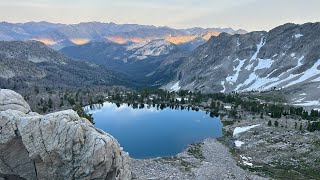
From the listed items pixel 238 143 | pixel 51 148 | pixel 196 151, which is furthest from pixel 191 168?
pixel 51 148

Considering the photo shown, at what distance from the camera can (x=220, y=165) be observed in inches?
3196

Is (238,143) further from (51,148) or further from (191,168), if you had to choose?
Result: (51,148)

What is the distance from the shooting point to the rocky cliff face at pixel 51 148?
144 feet

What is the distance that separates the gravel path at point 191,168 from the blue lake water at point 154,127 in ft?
50.1

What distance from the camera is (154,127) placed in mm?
144125

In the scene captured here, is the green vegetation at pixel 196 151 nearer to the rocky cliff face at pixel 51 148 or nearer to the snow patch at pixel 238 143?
the snow patch at pixel 238 143

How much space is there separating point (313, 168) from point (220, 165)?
19003mm

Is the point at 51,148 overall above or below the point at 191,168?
above

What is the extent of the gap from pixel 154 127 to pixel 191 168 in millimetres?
68177

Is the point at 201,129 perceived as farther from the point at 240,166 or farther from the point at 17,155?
the point at 17,155

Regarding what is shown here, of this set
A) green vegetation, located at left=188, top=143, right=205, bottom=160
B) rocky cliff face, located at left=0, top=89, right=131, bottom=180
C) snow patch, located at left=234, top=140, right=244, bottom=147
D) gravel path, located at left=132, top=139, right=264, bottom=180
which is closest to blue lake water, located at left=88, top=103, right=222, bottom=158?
green vegetation, located at left=188, top=143, right=205, bottom=160

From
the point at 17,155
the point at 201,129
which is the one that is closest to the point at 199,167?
the point at 17,155

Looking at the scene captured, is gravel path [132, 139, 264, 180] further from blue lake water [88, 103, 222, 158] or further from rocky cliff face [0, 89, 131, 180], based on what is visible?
rocky cliff face [0, 89, 131, 180]

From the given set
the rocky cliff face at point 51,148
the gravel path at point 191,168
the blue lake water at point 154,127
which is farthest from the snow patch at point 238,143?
the rocky cliff face at point 51,148
